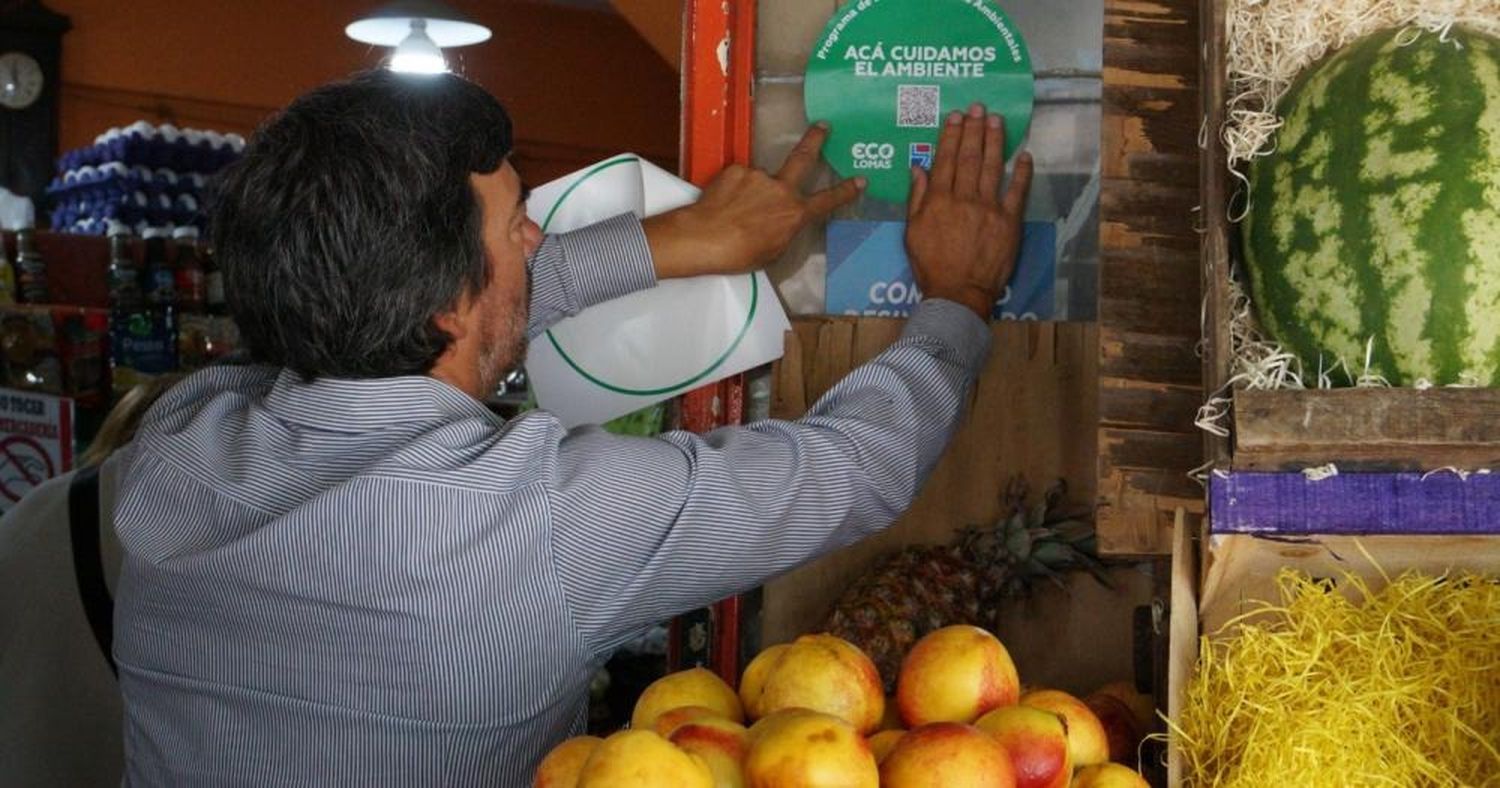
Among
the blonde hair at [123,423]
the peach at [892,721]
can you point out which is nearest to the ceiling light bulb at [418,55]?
the blonde hair at [123,423]

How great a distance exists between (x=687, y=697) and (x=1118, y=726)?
60cm

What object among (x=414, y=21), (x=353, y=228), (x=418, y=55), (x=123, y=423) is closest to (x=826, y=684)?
(x=353, y=228)

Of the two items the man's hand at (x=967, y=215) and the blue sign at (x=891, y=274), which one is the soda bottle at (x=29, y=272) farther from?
the man's hand at (x=967, y=215)

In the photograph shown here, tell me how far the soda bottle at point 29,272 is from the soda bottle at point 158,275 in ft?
3.93

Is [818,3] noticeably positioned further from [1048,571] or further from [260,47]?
[260,47]

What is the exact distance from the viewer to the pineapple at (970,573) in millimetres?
2320

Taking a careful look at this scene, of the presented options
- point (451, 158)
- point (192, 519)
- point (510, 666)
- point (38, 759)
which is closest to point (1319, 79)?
point (451, 158)

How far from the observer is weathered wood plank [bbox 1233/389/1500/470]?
4.58 ft

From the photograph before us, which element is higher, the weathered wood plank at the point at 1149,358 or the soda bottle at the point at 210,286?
the soda bottle at the point at 210,286

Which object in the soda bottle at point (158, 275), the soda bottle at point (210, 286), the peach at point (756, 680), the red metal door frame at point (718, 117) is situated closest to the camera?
the peach at point (756, 680)

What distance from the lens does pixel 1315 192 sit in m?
1.54

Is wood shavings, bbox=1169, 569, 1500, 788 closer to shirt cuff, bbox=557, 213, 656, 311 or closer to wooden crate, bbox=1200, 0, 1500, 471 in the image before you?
wooden crate, bbox=1200, 0, 1500, 471

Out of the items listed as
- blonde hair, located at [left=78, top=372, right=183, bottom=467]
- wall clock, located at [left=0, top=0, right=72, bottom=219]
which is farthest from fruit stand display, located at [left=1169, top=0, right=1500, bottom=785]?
wall clock, located at [left=0, top=0, right=72, bottom=219]

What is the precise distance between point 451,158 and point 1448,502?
122 centimetres
